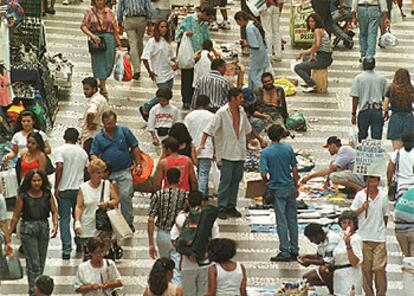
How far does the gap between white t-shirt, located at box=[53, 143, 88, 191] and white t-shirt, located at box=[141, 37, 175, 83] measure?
4.86 metres

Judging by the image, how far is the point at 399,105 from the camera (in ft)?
71.6

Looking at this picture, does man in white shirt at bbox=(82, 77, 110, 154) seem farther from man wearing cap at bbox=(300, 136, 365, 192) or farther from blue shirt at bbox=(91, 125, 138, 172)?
man wearing cap at bbox=(300, 136, 365, 192)

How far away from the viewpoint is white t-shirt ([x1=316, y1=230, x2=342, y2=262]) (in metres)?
16.8

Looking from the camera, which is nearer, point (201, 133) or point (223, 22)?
point (201, 133)

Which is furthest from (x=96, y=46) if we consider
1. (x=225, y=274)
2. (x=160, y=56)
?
(x=225, y=274)

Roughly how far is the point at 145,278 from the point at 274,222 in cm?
241

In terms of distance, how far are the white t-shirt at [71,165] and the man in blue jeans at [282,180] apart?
2044 millimetres

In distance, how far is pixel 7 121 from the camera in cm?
2242

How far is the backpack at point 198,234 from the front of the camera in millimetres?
16375

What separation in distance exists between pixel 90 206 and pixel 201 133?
279 centimetres

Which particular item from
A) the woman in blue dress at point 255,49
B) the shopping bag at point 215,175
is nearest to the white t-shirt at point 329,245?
the shopping bag at point 215,175

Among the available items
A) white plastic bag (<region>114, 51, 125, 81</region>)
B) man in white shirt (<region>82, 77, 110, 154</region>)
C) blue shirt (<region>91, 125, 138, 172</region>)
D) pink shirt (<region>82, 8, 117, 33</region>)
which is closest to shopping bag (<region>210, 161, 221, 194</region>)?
man in white shirt (<region>82, 77, 110, 154</region>)

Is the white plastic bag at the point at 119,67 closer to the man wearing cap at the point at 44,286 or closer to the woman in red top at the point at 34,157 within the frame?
the woman in red top at the point at 34,157

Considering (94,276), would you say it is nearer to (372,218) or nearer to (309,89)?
(372,218)
